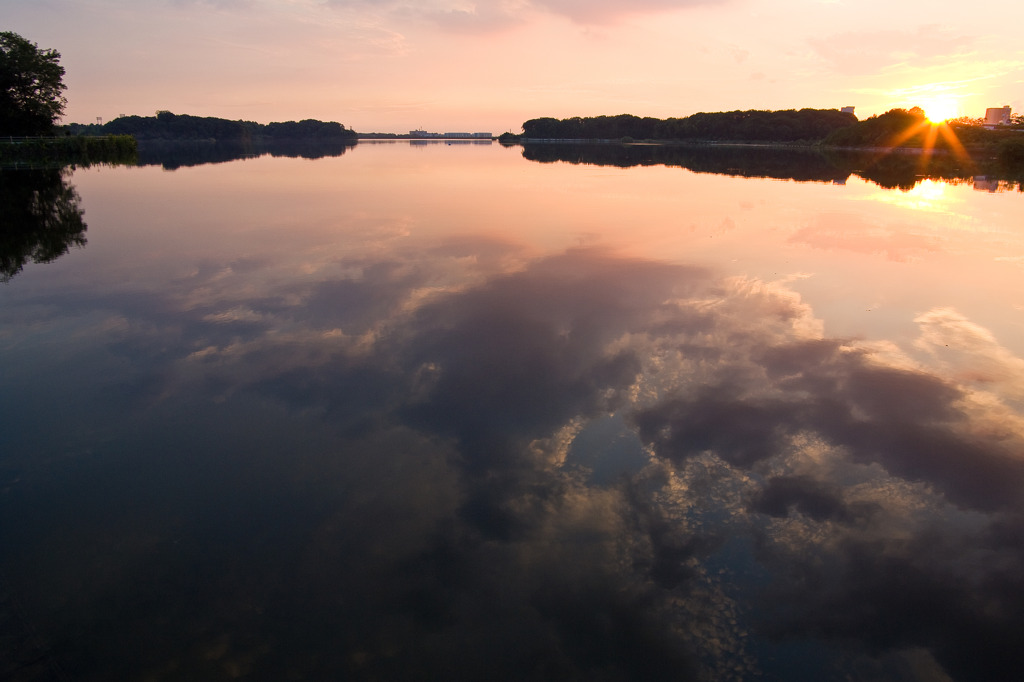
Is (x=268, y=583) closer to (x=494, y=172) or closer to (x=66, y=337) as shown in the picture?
(x=66, y=337)

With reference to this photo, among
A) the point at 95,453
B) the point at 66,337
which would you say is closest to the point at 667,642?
the point at 95,453

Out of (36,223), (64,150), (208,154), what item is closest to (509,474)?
(36,223)

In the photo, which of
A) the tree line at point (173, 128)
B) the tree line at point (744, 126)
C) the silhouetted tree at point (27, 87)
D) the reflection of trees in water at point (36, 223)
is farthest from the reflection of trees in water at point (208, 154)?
the tree line at point (744, 126)

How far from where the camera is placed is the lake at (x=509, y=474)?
4.63m

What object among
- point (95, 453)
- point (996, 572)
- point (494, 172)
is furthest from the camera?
point (494, 172)

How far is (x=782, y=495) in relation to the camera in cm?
650

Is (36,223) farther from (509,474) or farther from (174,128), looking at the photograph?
(174,128)

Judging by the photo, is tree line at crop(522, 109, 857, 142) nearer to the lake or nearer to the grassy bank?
the grassy bank

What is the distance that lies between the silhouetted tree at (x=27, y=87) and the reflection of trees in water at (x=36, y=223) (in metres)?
29.5

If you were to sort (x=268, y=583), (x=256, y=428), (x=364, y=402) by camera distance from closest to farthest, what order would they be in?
(x=268, y=583) → (x=256, y=428) → (x=364, y=402)

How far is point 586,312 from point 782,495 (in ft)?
21.9

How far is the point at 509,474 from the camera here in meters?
6.71

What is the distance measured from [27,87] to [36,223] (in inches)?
2104

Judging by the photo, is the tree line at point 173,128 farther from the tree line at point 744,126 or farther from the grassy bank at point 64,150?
the tree line at point 744,126
